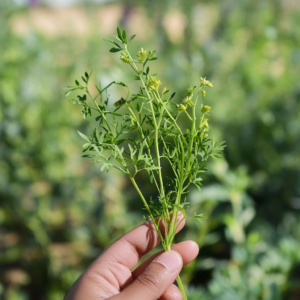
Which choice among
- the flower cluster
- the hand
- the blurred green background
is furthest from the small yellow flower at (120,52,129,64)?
the blurred green background

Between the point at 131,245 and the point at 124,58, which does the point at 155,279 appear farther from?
the point at 124,58

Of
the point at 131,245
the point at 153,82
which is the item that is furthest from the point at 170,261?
the point at 153,82

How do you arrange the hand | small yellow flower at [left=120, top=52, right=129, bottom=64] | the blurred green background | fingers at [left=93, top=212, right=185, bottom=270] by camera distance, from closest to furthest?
small yellow flower at [left=120, top=52, right=129, bottom=64], the hand, fingers at [left=93, top=212, right=185, bottom=270], the blurred green background

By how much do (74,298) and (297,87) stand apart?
1.38 metres

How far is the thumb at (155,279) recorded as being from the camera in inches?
23.2

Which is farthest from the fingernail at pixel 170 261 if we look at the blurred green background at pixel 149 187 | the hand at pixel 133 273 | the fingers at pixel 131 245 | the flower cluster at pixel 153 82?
the blurred green background at pixel 149 187

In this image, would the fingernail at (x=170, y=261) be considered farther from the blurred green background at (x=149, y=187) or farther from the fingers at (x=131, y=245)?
the blurred green background at (x=149, y=187)

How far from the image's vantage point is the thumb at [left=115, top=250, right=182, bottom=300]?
0.59m

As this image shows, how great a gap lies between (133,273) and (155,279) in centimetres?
21

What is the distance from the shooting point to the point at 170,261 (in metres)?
0.61

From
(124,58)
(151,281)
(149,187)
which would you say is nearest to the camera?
(124,58)

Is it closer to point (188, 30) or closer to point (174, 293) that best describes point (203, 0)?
point (188, 30)

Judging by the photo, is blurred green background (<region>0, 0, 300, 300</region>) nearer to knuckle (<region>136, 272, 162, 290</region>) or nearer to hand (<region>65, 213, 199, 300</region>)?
hand (<region>65, 213, 199, 300</region>)

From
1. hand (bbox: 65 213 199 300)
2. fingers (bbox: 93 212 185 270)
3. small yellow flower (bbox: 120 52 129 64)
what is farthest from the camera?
fingers (bbox: 93 212 185 270)
